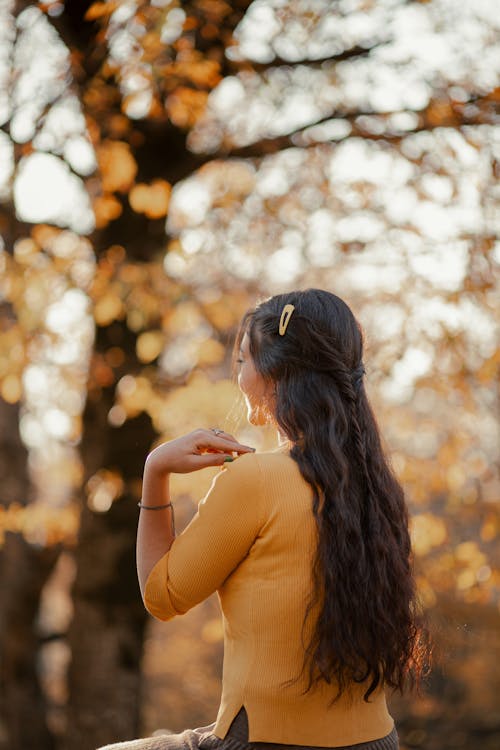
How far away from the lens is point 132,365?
17.3ft

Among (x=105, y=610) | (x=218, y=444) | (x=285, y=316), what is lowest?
(x=105, y=610)

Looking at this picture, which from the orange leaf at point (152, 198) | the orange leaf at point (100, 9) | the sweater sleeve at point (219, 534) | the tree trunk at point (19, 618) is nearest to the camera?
the sweater sleeve at point (219, 534)

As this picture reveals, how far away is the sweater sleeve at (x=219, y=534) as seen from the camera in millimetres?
1714

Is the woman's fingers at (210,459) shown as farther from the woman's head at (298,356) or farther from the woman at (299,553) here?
the woman's head at (298,356)

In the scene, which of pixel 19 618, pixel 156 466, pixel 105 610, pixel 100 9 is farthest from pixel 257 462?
pixel 19 618

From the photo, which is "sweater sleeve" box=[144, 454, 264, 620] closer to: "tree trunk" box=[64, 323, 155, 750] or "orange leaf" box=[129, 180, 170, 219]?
"orange leaf" box=[129, 180, 170, 219]

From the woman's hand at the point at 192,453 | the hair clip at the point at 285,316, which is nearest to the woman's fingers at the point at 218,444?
the woman's hand at the point at 192,453

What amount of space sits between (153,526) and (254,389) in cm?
36

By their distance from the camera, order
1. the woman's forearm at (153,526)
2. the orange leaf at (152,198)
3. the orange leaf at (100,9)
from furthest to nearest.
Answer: the orange leaf at (152,198) → the orange leaf at (100,9) → the woman's forearm at (153,526)

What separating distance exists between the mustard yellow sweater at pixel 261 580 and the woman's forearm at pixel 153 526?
2.8 inches

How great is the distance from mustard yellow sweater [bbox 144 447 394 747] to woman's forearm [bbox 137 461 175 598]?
71mm

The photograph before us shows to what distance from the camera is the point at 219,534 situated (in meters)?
1.71

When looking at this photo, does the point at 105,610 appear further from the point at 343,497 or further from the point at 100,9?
the point at 343,497

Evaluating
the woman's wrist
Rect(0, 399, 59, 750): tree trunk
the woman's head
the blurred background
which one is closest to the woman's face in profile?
the woman's head
